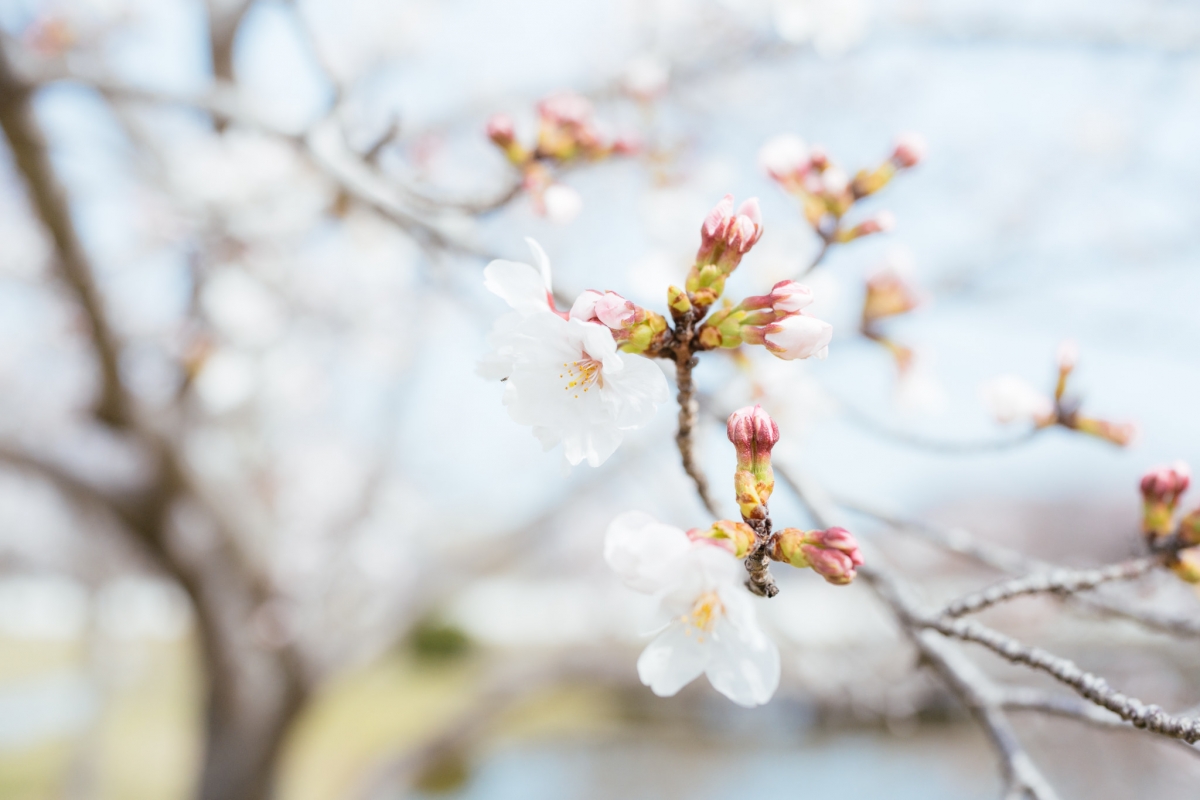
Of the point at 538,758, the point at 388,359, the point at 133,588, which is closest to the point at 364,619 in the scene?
the point at 388,359

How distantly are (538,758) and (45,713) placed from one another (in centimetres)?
713

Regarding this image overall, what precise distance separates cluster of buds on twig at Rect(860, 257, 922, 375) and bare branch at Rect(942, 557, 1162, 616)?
1.97 ft

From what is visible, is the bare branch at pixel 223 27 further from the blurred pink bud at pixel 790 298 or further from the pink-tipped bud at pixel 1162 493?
the pink-tipped bud at pixel 1162 493

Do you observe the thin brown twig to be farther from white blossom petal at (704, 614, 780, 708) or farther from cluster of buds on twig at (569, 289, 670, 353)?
white blossom petal at (704, 614, 780, 708)

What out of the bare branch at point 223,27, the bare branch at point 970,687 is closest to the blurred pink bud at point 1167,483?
the bare branch at point 970,687

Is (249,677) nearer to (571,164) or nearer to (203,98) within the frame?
(203,98)

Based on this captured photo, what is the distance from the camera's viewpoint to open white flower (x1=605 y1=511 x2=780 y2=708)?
0.59 m

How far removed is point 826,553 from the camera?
64 centimetres

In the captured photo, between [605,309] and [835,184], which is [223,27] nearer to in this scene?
[835,184]

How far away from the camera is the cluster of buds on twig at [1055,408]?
1.14 m

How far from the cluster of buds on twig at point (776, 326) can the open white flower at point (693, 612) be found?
8.6 inches

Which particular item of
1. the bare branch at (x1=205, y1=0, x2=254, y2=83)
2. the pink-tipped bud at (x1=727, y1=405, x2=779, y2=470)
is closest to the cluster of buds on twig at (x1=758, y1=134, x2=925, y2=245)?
the pink-tipped bud at (x1=727, y1=405, x2=779, y2=470)

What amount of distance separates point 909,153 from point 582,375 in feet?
2.51

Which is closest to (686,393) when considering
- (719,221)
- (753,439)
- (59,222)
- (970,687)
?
(753,439)
